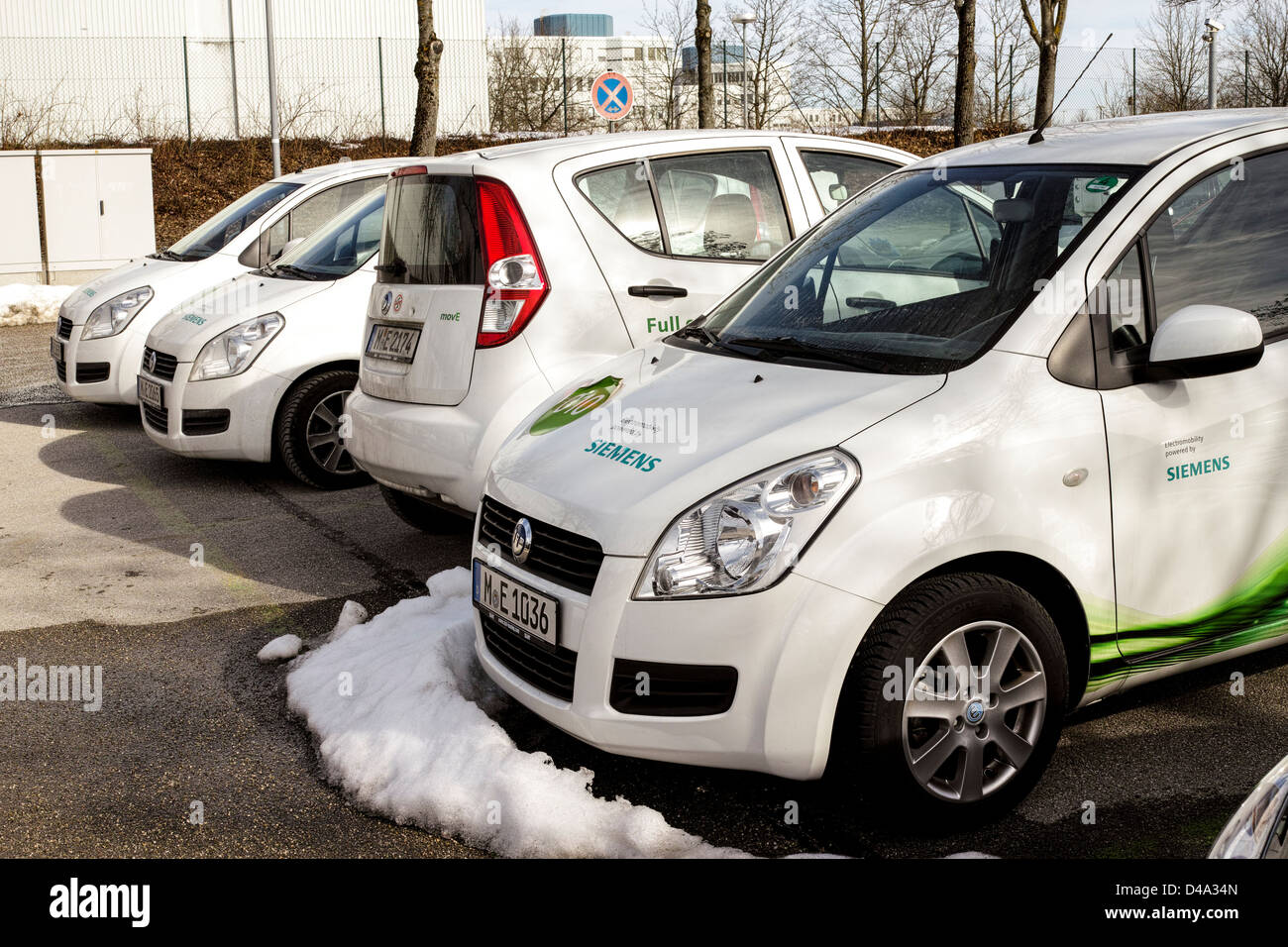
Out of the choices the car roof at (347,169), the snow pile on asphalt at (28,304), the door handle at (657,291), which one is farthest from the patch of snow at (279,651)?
the snow pile on asphalt at (28,304)

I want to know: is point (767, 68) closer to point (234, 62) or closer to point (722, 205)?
point (234, 62)

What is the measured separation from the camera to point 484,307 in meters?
5.44

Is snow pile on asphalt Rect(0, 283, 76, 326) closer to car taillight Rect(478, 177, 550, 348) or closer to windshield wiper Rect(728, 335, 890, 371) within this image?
car taillight Rect(478, 177, 550, 348)

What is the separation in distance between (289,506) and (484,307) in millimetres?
2582

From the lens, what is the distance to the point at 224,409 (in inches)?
306

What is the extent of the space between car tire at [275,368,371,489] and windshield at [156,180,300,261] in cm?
243

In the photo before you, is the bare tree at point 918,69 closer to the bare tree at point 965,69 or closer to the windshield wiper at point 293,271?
the bare tree at point 965,69

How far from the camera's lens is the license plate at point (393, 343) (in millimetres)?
5773

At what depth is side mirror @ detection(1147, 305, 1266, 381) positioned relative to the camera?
3559mm

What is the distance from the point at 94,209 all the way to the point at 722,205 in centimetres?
1450

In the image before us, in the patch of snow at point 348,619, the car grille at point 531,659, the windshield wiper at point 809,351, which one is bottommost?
the patch of snow at point 348,619

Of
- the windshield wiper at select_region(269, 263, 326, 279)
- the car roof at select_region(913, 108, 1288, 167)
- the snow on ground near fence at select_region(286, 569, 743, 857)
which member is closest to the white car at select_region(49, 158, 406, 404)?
the windshield wiper at select_region(269, 263, 326, 279)

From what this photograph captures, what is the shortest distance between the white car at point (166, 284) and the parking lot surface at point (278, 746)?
120 inches

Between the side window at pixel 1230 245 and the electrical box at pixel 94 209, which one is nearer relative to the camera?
the side window at pixel 1230 245
